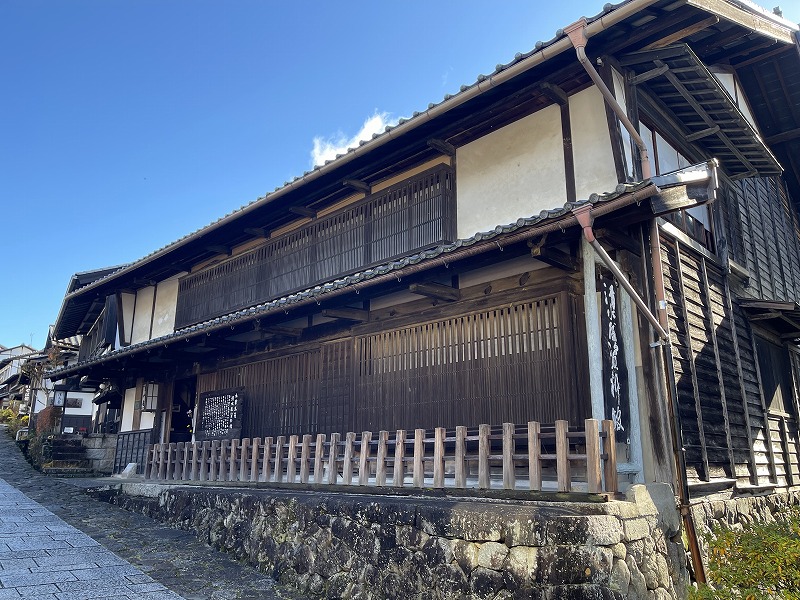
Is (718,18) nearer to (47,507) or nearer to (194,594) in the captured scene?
(194,594)

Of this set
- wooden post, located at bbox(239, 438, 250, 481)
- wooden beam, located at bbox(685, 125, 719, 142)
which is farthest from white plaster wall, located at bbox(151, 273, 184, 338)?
wooden beam, located at bbox(685, 125, 719, 142)

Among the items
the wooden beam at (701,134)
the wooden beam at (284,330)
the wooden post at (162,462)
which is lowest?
the wooden post at (162,462)

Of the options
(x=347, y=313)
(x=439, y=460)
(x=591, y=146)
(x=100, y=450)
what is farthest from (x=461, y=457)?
(x=100, y=450)

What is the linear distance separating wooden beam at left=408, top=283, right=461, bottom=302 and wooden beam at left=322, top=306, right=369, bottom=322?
1.84m

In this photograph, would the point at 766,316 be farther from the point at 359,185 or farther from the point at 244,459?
the point at 244,459

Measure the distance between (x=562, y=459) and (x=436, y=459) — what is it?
1.65 meters

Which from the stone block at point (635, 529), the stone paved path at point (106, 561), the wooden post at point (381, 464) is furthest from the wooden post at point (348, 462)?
the stone block at point (635, 529)

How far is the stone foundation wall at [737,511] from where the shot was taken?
717 cm

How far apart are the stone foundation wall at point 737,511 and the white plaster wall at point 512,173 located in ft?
14.6

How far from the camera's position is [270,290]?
43.3ft

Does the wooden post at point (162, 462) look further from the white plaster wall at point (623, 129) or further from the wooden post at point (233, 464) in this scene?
the white plaster wall at point (623, 129)

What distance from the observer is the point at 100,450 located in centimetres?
1912

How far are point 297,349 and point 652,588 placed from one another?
26.5 feet

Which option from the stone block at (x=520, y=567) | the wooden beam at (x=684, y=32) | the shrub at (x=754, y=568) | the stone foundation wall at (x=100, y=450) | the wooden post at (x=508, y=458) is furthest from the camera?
the stone foundation wall at (x=100, y=450)
